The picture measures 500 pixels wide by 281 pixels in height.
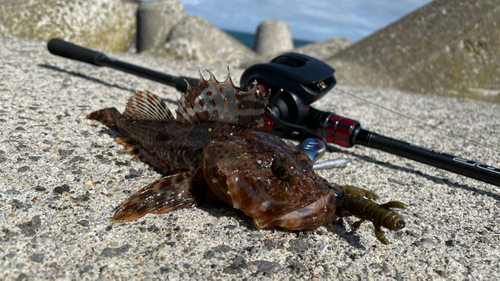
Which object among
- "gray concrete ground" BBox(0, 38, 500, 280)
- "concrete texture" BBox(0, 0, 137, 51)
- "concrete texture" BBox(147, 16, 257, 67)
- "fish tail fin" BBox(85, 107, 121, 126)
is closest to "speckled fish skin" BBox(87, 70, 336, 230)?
"gray concrete ground" BBox(0, 38, 500, 280)

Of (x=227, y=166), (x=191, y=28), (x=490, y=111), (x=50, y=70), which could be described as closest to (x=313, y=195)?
(x=227, y=166)

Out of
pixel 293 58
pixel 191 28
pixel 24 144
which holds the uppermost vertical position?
pixel 293 58

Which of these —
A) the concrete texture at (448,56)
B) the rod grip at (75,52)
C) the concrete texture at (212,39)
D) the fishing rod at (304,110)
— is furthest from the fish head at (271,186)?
the concrete texture at (212,39)

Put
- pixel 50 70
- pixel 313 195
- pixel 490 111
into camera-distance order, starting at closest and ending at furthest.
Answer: pixel 313 195 → pixel 50 70 → pixel 490 111

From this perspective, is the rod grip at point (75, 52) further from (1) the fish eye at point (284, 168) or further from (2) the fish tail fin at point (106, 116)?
(1) the fish eye at point (284, 168)

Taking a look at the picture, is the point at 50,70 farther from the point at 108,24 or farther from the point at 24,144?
the point at 108,24

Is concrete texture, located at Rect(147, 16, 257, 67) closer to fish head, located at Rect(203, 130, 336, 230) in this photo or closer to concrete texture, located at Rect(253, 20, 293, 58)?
concrete texture, located at Rect(253, 20, 293, 58)

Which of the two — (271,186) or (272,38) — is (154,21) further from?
(271,186)
